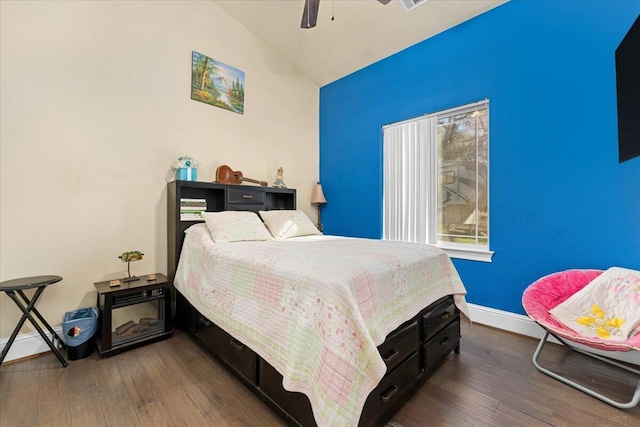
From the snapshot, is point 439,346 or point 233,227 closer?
point 439,346

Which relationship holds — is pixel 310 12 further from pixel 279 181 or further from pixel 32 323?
pixel 32 323

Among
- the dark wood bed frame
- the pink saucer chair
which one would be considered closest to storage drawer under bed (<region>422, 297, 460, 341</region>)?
the dark wood bed frame

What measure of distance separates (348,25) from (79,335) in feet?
12.6

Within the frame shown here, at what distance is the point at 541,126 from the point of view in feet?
7.39

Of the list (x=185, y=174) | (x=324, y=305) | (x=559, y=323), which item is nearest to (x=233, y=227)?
(x=185, y=174)

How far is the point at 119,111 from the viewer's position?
2340mm

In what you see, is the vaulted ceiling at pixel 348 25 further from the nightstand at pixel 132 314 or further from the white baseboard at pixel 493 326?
the nightstand at pixel 132 314

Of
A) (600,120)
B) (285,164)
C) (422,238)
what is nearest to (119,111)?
(285,164)

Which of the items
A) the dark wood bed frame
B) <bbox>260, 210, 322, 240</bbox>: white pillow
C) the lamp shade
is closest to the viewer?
the dark wood bed frame

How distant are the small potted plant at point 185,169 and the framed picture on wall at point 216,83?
0.74 m

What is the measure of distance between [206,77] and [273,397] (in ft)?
10.1

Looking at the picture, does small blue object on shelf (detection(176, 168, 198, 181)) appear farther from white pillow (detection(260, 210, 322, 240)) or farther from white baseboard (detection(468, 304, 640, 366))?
white baseboard (detection(468, 304, 640, 366))

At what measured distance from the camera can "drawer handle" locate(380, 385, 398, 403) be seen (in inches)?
50.1

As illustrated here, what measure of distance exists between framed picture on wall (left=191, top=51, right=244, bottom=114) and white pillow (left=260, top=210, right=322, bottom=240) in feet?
4.52
